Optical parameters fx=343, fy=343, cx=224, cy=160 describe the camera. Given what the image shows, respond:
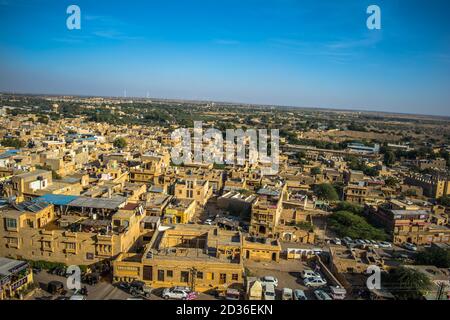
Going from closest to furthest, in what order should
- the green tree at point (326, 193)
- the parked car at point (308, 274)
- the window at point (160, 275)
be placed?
the window at point (160, 275), the parked car at point (308, 274), the green tree at point (326, 193)

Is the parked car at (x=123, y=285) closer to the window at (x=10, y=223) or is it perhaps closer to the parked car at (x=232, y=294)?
the parked car at (x=232, y=294)

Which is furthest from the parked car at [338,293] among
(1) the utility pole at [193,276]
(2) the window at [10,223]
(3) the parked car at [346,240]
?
(2) the window at [10,223]

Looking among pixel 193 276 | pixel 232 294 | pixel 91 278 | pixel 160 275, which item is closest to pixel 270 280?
pixel 232 294

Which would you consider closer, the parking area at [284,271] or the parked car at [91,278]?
the parked car at [91,278]

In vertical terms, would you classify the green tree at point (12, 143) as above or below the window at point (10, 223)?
above

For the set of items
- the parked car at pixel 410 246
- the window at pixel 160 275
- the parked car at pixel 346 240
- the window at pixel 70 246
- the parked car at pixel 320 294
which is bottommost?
the parked car at pixel 410 246

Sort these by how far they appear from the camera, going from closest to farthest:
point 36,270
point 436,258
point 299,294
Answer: point 299,294 < point 36,270 < point 436,258

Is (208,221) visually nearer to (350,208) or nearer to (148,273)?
(148,273)
